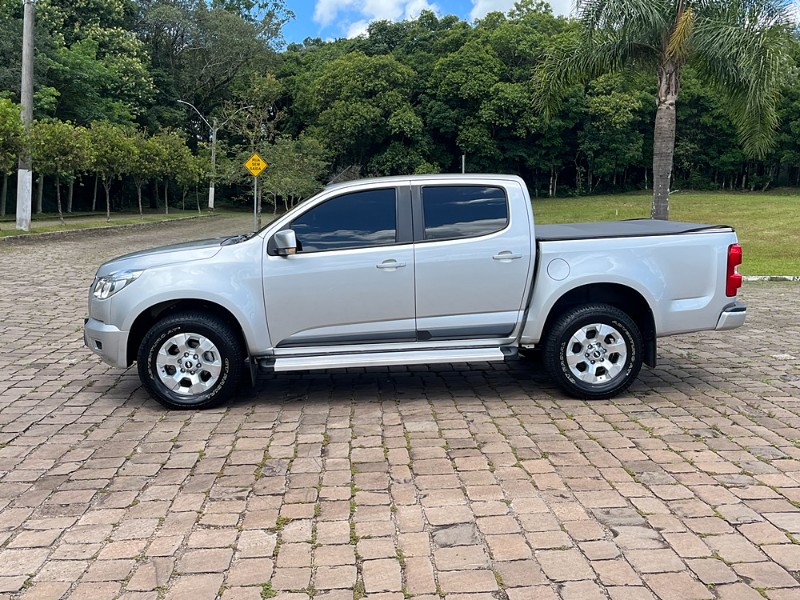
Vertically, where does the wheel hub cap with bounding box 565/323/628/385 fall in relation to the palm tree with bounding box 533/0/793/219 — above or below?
below

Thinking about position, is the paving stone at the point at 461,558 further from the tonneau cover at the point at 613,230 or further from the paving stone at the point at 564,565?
the tonneau cover at the point at 613,230

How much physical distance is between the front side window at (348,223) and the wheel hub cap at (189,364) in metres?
1.11

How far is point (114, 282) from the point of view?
6.06 meters

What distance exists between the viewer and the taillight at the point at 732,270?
6.25 metres

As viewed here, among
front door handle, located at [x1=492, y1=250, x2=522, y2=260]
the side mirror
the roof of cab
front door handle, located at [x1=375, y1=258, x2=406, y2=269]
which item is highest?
the roof of cab

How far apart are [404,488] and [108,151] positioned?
32484 millimetres

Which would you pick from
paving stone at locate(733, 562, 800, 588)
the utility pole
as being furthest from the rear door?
the utility pole

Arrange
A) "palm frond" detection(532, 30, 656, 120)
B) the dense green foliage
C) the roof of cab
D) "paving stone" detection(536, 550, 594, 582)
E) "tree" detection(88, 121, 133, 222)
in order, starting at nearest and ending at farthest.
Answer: "paving stone" detection(536, 550, 594, 582)
the roof of cab
"palm frond" detection(532, 30, 656, 120)
"tree" detection(88, 121, 133, 222)
the dense green foliage

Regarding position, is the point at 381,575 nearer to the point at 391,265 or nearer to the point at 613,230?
the point at 391,265

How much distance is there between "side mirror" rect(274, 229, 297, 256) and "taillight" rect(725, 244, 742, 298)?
11.8ft

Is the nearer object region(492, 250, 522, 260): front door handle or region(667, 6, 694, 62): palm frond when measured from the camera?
region(492, 250, 522, 260): front door handle

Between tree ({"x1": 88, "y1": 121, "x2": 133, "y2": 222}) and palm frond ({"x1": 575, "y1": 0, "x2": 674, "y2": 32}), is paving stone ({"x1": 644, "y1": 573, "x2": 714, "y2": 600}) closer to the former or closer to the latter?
palm frond ({"x1": 575, "y1": 0, "x2": 674, "y2": 32})

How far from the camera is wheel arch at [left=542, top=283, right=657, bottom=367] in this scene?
249 inches

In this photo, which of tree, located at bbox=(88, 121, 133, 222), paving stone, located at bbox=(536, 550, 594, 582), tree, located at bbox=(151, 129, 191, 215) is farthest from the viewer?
tree, located at bbox=(151, 129, 191, 215)
